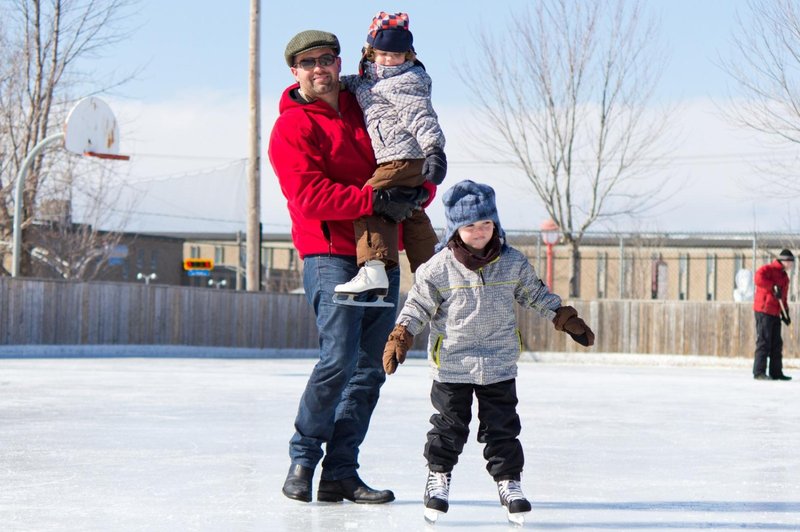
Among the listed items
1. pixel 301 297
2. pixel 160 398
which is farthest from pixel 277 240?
pixel 160 398

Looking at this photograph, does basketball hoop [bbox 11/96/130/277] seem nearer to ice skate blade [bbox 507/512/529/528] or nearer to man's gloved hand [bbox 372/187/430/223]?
man's gloved hand [bbox 372/187/430/223]

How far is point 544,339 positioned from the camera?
21500mm

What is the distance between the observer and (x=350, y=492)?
4266 millimetres

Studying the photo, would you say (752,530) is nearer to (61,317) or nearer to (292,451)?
(292,451)

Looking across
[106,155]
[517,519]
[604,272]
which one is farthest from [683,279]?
[517,519]

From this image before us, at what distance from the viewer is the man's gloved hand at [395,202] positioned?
405cm

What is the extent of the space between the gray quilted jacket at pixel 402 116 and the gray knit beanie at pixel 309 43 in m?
0.20

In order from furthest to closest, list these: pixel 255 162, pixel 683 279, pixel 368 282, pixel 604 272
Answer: pixel 683 279
pixel 604 272
pixel 255 162
pixel 368 282

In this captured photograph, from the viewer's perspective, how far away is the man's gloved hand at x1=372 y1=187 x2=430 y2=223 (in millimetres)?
4047

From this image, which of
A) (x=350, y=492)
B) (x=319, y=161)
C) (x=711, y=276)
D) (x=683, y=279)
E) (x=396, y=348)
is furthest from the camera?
(x=683, y=279)

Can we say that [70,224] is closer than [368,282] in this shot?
No

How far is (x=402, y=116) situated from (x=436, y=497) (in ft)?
4.12

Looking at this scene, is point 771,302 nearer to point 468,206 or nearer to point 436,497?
point 468,206

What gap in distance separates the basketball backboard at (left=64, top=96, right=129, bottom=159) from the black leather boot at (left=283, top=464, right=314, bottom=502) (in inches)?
642
